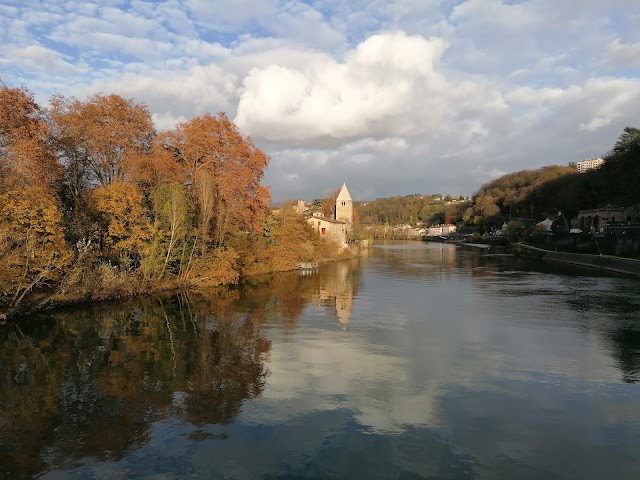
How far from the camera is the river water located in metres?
8.38

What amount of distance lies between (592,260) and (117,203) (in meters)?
48.6

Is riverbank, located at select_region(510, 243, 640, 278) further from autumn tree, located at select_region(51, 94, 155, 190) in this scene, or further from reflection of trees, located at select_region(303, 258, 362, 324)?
autumn tree, located at select_region(51, 94, 155, 190)

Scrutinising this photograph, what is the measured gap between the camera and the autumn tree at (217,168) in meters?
32.2

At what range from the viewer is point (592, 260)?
1973 inches

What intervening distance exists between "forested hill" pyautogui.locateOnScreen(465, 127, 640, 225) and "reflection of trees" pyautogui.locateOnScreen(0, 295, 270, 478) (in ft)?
235

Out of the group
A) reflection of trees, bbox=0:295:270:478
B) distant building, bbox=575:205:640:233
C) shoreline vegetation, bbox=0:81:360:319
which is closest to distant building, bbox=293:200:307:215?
shoreline vegetation, bbox=0:81:360:319

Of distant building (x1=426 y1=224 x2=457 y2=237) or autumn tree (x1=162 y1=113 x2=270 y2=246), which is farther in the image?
distant building (x1=426 y1=224 x2=457 y2=237)

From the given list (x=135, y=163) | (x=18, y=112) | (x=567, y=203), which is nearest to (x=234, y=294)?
(x=135, y=163)

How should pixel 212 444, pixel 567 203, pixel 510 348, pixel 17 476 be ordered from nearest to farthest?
pixel 17 476
pixel 212 444
pixel 510 348
pixel 567 203

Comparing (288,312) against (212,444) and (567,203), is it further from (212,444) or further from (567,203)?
(567,203)

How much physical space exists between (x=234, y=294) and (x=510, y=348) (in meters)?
17.6

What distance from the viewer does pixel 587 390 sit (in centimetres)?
1203

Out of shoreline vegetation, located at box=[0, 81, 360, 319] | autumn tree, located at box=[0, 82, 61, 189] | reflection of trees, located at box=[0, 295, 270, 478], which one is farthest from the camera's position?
autumn tree, located at box=[0, 82, 61, 189]

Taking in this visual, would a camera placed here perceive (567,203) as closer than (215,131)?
No
